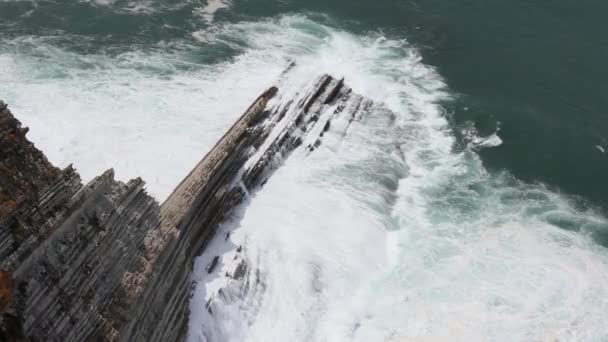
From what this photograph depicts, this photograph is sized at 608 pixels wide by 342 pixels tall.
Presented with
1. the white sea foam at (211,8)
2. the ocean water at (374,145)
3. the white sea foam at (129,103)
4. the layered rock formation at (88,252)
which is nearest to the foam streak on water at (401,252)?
the ocean water at (374,145)

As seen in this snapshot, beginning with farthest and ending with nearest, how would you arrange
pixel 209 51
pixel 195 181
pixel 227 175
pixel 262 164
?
pixel 209 51 < pixel 262 164 < pixel 227 175 < pixel 195 181

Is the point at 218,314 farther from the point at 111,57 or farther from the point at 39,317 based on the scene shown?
the point at 111,57

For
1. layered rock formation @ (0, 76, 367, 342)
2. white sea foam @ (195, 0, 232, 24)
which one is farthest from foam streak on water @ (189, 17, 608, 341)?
white sea foam @ (195, 0, 232, 24)

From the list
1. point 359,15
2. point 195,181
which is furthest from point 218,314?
point 359,15

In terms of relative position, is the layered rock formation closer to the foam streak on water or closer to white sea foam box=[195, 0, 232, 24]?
the foam streak on water

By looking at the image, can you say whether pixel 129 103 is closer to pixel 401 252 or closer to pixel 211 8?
pixel 211 8

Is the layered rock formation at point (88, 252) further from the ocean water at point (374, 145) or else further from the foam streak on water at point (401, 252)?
the foam streak on water at point (401, 252)
